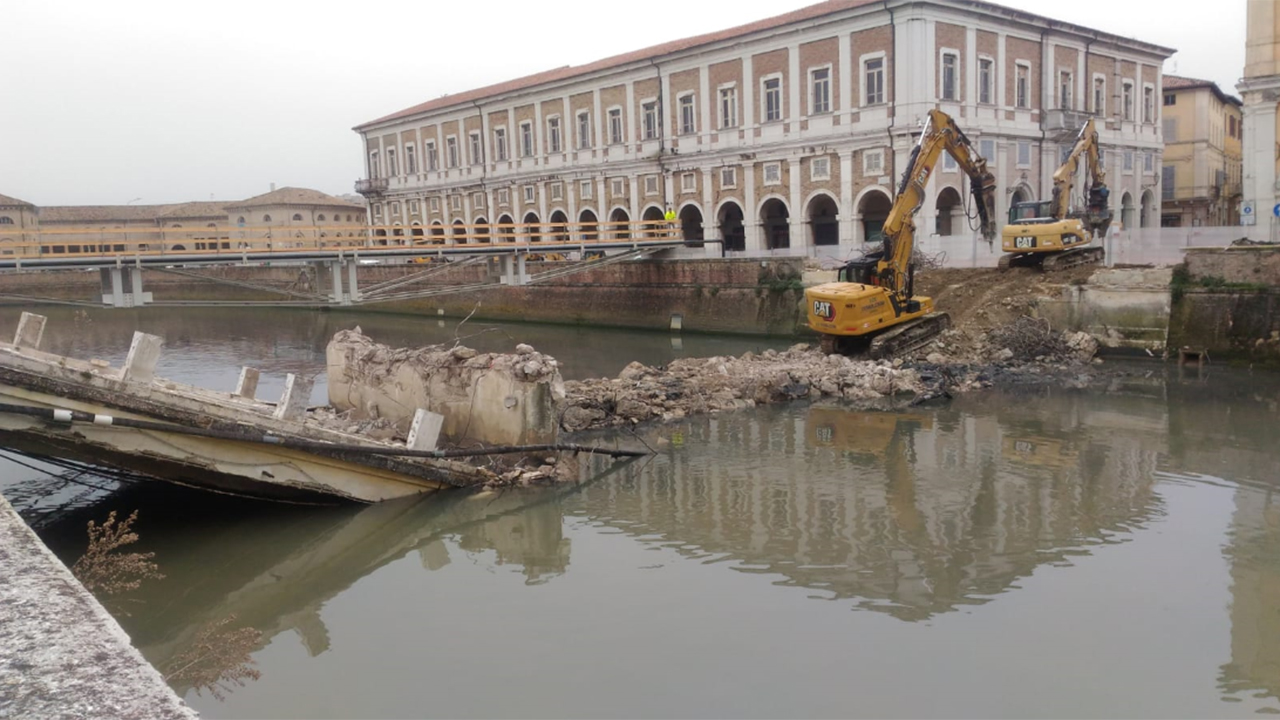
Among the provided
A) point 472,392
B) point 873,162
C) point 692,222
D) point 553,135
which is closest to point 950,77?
point 873,162

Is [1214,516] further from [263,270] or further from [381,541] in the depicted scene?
[263,270]

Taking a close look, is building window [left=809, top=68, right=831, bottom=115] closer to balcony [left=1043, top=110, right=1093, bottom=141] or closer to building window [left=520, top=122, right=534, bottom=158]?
balcony [left=1043, top=110, right=1093, bottom=141]

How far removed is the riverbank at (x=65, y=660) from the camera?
3.52m

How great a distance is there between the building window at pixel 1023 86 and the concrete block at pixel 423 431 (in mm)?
26947

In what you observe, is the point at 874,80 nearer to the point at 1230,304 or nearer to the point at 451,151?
the point at 1230,304

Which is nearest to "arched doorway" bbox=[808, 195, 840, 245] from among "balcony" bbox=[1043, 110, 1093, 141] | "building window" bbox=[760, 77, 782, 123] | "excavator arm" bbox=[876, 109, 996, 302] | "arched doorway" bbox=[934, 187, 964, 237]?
"building window" bbox=[760, 77, 782, 123]

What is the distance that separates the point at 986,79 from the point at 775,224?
8762 mm

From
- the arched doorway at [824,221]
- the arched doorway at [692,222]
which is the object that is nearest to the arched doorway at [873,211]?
the arched doorway at [824,221]

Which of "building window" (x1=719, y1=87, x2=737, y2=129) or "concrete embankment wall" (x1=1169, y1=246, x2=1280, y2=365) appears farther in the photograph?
"building window" (x1=719, y1=87, x2=737, y2=129)

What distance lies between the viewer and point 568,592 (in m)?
8.77

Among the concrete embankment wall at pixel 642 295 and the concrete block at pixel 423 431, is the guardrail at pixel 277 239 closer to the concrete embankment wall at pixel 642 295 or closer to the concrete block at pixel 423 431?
the concrete embankment wall at pixel 642 295

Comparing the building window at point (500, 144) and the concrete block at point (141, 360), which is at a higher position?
the building window at point (500, 144)

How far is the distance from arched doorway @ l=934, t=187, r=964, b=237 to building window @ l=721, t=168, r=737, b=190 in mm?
7296

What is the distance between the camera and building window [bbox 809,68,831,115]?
31.4 metres
